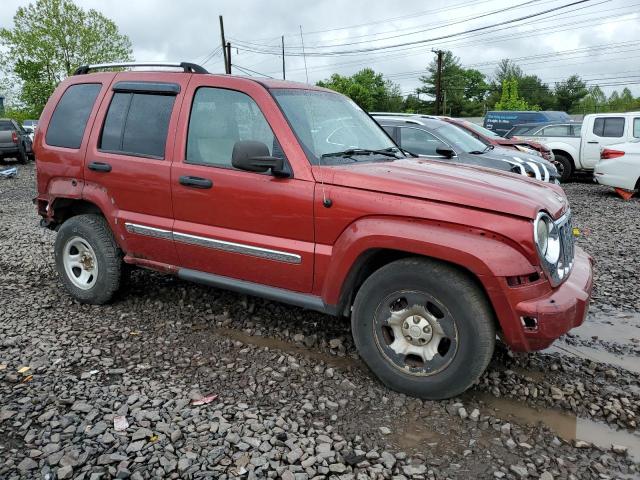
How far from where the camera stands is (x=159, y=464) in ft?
8.82

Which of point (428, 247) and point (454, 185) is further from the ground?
point (454, 185)

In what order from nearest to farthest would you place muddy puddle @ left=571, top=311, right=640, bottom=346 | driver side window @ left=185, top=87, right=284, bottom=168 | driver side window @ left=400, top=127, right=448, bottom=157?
1. driver side window @ left=185, top=87, right=284, bottom=168
2. muddy puddle @ left=571, top=311, right=640, bottom=346
3. driver side window @ left=400, top=127, right=448, bottom=157

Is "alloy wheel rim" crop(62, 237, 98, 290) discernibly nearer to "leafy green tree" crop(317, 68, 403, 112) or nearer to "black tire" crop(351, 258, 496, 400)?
"black tire" crop(351, 258, 496, 400)

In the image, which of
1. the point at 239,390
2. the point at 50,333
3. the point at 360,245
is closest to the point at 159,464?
the point at 239,390

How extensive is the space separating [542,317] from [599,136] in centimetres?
1273

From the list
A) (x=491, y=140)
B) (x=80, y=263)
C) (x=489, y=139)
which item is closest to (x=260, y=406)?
(x=80, y=263)

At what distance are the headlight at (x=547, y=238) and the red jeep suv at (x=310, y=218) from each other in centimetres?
1

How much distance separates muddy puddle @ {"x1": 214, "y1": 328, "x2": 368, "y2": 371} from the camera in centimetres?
382

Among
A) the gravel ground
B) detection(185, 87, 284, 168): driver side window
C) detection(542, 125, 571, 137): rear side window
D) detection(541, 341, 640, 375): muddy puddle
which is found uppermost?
detection(185, 87, 284, 168): driver side window

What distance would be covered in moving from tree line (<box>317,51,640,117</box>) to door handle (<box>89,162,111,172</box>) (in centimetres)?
6477

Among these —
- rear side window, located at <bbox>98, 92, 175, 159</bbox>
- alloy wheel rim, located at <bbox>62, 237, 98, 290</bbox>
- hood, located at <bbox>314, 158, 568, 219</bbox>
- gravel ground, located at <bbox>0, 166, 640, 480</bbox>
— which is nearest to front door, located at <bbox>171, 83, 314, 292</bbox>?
rear side window, located at <bbox>98, 92, 175, 159</bbox>

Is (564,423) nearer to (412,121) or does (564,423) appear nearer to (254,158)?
(254,158)

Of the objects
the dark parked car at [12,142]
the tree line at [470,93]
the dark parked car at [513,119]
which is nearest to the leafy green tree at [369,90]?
the tree line at [470,93]

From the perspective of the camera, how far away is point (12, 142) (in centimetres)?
1958
